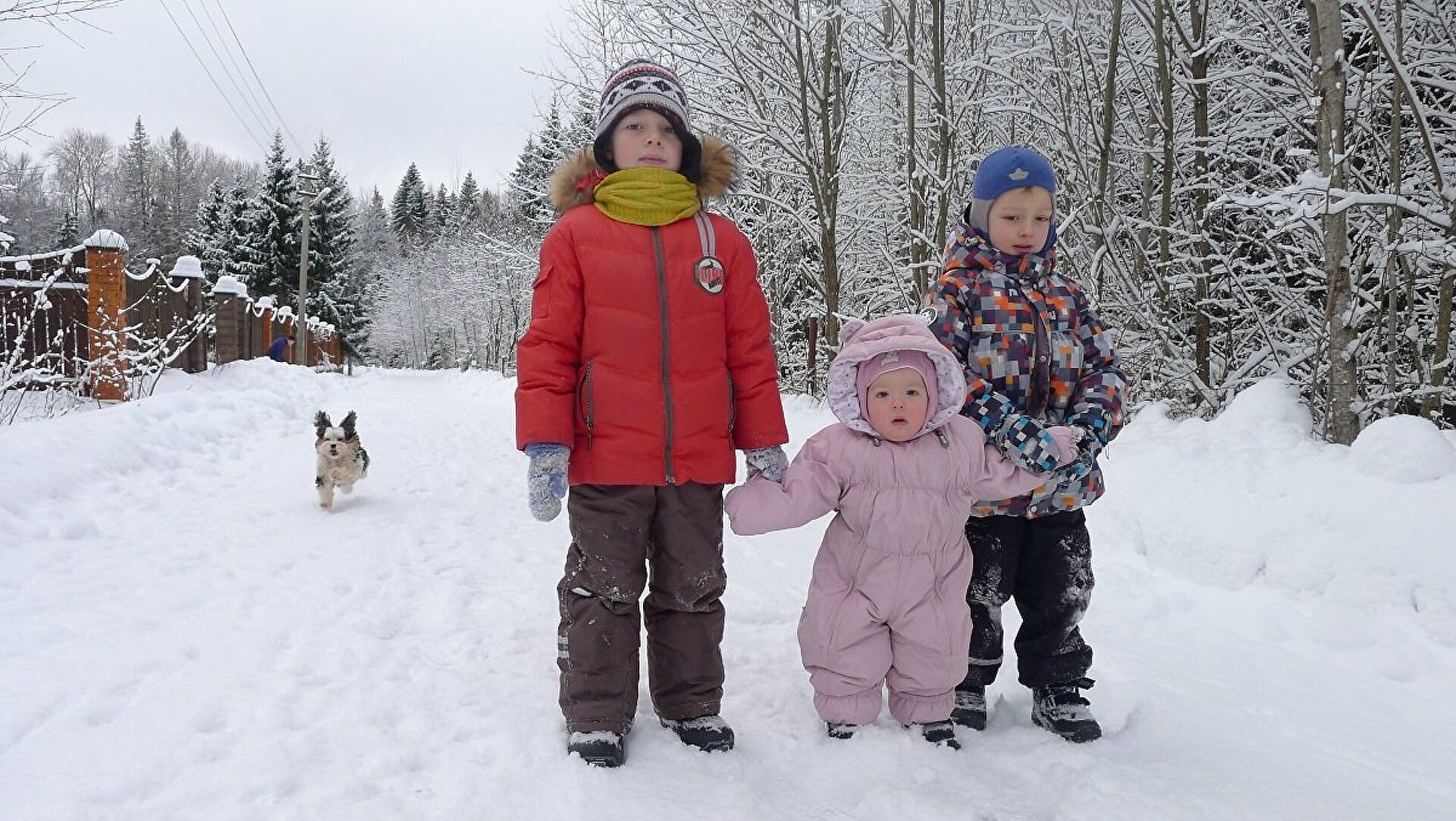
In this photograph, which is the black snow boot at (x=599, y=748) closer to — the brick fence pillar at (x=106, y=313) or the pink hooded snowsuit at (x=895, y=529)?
the pink hooded snowsuit at (x=895, y=529)

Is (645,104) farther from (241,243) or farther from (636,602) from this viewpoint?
(241,243)

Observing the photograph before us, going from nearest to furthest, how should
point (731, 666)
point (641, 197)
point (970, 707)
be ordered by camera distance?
point (641, 197), point (970, 707), point (731, 666)


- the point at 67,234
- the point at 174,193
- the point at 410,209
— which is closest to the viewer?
the point at 67,234

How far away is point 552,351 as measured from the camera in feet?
7.94

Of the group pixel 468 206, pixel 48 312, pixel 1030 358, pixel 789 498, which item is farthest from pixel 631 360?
pixel 468 206

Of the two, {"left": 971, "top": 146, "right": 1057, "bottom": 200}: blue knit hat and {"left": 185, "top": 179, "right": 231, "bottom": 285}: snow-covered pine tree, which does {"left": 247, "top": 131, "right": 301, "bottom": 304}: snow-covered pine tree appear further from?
{"left": 971, "top": 146, "right": 1057, "bottom": 200}: blue knit hat

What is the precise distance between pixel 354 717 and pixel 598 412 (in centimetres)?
127

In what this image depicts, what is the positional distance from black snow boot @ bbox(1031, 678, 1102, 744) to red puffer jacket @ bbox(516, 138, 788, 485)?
1251 millimetres

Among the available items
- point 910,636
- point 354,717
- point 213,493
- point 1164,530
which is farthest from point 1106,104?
point 213,493

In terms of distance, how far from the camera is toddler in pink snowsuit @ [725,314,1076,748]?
2463 mm

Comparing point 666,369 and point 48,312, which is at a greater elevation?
point 48,312

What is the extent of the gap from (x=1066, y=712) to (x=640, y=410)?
1.69 meters

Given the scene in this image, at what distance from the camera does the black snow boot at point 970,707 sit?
2604 millimetres

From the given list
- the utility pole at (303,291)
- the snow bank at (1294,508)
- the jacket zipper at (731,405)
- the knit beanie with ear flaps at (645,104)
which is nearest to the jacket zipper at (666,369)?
the jacket zipper at (731,405)
